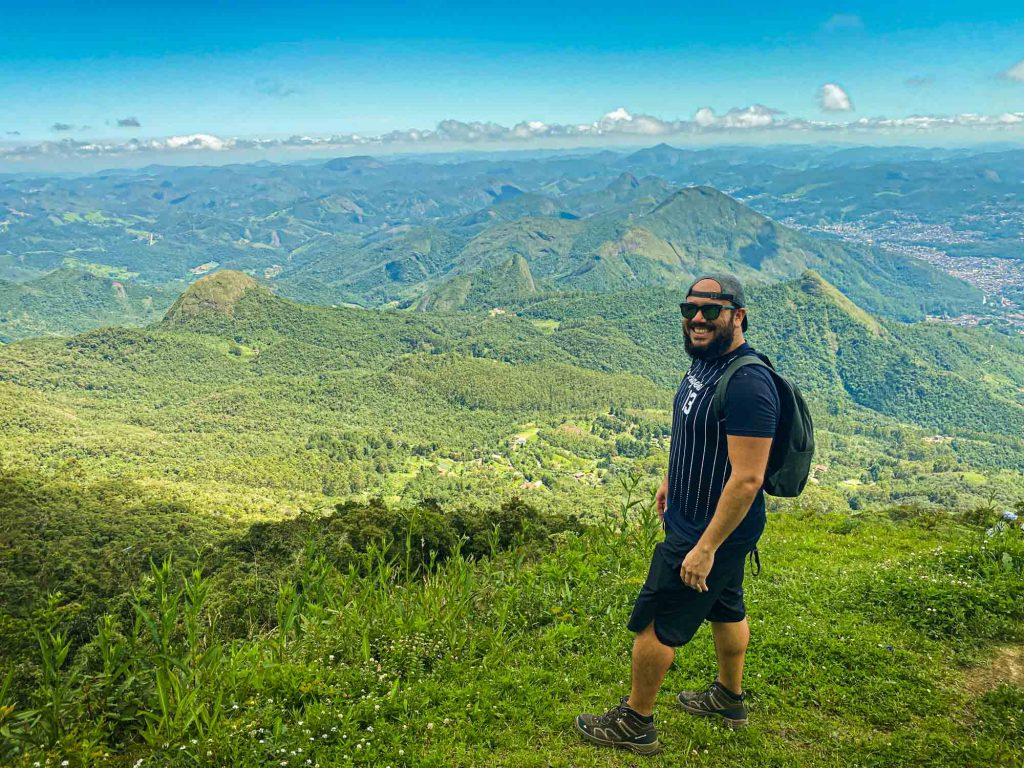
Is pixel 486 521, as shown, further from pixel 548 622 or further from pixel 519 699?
pixel 519 699

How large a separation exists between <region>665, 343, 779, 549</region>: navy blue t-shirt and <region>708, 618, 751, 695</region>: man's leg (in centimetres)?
A: 70

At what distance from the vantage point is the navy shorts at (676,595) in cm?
375

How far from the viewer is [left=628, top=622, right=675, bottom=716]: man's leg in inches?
152

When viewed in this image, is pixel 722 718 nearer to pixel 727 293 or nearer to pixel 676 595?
pixel 676 595

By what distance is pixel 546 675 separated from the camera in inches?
188

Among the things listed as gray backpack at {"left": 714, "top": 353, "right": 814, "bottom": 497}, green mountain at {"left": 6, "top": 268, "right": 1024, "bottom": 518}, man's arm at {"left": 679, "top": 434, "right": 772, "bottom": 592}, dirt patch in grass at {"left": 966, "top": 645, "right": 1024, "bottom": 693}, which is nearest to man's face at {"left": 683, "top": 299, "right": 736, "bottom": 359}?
gray backpack at {"left": 714, "top": 353, "right": 814, "bottom": 497}

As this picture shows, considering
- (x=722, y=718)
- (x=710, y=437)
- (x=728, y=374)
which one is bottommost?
(x=722, y=718)

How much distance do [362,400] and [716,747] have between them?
5383 inches

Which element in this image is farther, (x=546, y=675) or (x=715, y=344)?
(x=546, y=675)

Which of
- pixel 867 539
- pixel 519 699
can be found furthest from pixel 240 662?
pixel 867 539

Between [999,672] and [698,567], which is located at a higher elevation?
[698,567]

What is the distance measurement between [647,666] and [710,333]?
2260 mm

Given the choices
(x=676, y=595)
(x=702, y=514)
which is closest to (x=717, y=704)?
(x=676, y=595)

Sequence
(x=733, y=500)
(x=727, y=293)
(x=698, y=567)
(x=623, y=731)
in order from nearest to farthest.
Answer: (x=733, y=500)
(x=698, y=567)
(x=727, y=293)
(x=623, y=731)
